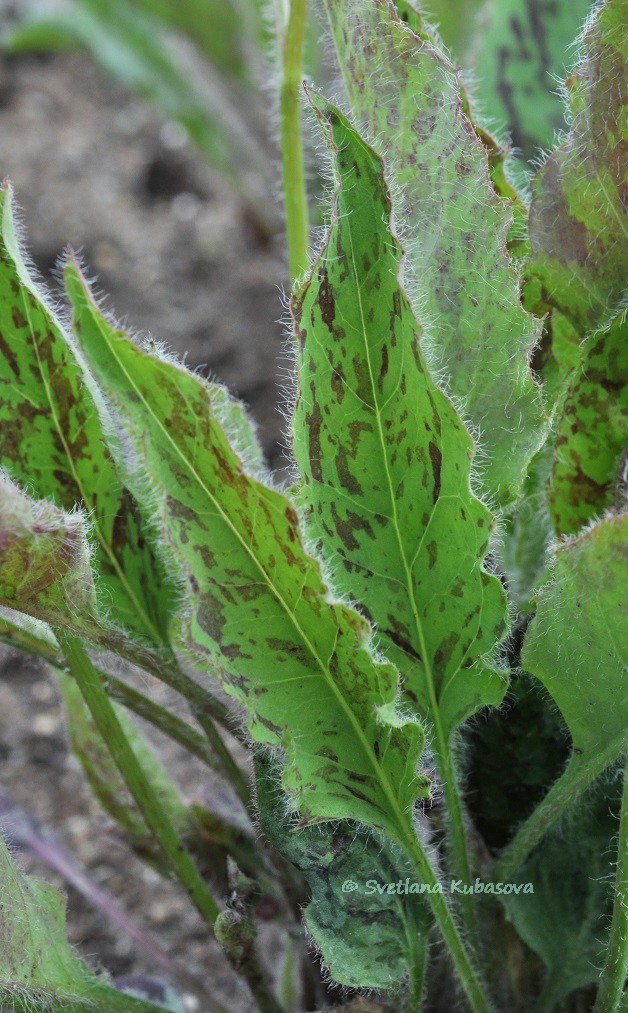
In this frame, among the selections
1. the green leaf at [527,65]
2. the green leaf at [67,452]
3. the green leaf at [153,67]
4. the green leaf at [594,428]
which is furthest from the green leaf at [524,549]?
the green leaf at [153,67]

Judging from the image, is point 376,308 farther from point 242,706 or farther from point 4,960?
point 4,960

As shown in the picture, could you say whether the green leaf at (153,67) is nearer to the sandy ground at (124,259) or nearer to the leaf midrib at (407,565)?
the sandy ground at (124,259)

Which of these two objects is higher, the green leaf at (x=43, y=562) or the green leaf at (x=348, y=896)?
the green leaf at (x=43, y=562)

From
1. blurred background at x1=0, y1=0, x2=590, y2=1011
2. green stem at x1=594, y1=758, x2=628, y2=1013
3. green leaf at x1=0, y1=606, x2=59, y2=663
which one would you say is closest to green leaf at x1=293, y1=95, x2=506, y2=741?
green stem at x1=594, y1=758, x2=628, y2=1013

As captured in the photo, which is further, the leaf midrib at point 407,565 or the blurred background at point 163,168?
the blurred background at point 163,168

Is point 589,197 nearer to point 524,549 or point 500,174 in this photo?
point 500,174
